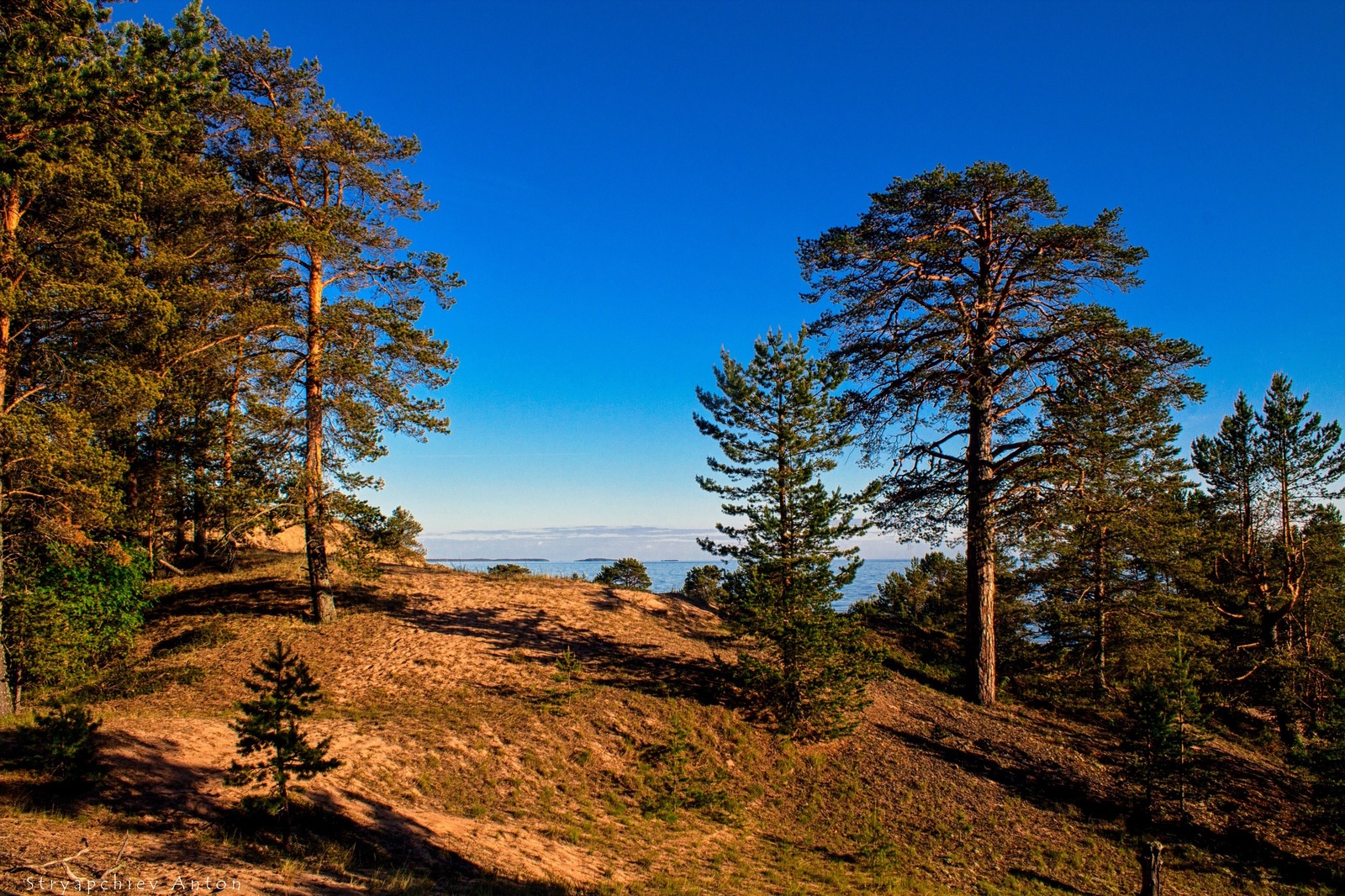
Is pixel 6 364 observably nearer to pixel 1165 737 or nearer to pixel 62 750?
pixel 62 750

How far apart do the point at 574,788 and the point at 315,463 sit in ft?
36.7

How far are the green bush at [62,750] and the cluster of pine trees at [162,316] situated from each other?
197 inches

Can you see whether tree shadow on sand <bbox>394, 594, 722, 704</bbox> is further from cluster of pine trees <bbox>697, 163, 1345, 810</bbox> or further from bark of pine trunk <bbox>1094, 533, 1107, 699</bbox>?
bark of pine trunk <bbox>1094, 533, 1107, 699</bbox>

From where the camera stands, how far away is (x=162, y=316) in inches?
514

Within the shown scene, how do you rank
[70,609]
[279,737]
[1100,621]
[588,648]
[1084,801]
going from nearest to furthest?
[279,737]
[70,609]
[1084,801]
[588,648]
[1100,621]

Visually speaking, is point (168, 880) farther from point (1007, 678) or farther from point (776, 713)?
point (1007, 678)

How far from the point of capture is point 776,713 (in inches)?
603

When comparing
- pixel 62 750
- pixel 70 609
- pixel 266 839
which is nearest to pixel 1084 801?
pixel 266 839

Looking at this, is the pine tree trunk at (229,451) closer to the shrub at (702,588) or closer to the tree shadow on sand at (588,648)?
the tree shadow on sand at (588,648)

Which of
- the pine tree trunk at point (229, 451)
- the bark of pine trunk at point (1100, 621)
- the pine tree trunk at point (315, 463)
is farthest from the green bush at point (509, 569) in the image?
the bark of pine trunk at point (1100, 621)

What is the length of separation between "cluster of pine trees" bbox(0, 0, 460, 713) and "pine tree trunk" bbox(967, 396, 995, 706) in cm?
1567

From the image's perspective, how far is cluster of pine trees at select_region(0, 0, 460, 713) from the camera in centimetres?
970

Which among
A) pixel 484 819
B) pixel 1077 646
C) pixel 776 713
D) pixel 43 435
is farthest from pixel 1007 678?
pixel 43 435

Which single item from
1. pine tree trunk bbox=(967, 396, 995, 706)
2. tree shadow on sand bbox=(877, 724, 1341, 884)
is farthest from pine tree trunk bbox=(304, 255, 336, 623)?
pine tree trunk bbox=(967, 396, 995, 706)
